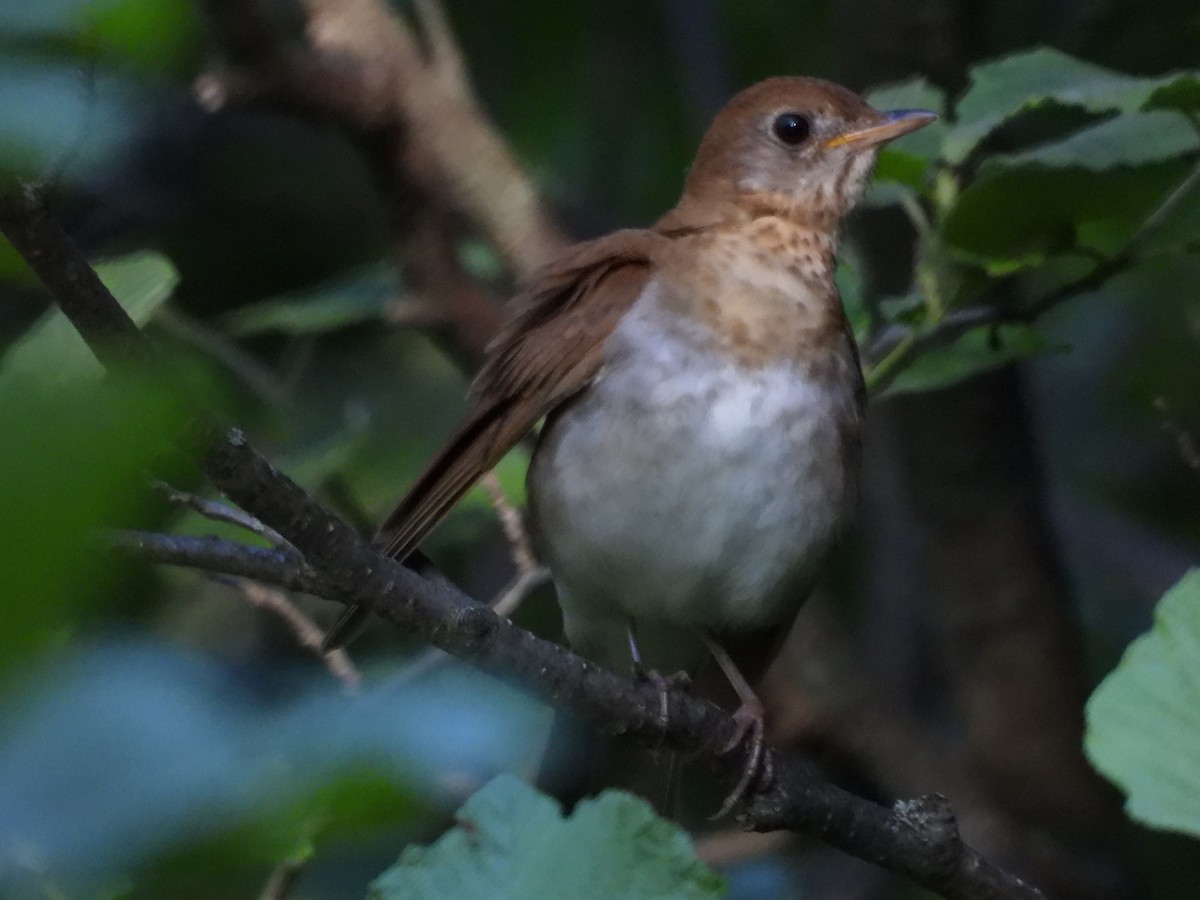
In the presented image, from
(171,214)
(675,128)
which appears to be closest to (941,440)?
(675,128)

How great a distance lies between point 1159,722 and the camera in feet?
4.32

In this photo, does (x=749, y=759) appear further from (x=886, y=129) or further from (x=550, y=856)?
(x=886, y=129)

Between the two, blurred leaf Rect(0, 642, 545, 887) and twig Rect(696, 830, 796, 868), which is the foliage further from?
blurred leaf Rect(0, 642, 545, 887)

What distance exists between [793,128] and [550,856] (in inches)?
88.9

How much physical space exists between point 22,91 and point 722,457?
7.33 ft

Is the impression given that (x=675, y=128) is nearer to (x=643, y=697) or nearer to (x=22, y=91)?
(x=643, y=697)

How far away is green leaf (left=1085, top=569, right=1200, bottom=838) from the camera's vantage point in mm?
1235

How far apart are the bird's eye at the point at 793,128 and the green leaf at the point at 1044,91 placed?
19.4 inches

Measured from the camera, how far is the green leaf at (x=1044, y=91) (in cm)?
262

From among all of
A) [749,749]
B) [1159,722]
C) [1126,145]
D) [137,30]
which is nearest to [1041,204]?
[1126,145]

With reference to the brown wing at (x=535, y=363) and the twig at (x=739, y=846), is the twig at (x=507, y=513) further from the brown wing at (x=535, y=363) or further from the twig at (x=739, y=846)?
the twig at (x=739, y=846)

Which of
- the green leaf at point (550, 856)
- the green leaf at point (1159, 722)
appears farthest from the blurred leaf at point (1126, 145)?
the green leaf at point (550, 856)

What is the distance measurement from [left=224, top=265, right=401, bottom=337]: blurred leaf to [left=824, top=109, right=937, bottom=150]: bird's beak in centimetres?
114

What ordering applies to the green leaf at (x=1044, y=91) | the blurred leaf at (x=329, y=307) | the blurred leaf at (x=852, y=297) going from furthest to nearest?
the blurred leaf at (x=329, y=307), the blurred leaf at (x=852, y=297), the green leaf at (x=1044, y=91)
